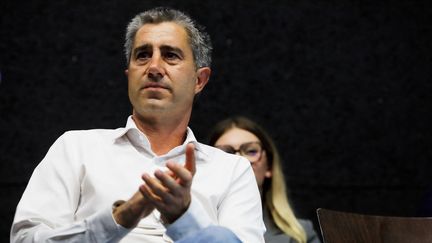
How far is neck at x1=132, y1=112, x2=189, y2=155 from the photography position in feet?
5.28

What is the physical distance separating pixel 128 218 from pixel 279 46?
1574 mm

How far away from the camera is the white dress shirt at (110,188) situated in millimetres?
1347

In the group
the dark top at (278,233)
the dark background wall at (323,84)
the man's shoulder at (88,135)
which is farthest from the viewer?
the dark background wall at (323,84)

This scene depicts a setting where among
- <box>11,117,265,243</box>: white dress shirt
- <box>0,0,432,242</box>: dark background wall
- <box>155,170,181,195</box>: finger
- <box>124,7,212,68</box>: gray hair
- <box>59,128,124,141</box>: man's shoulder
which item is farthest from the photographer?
<box>0,0,432,242</box>: dark background wall

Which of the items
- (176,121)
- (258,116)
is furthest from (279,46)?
(176,121)

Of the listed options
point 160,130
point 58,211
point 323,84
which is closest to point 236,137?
point 323,84

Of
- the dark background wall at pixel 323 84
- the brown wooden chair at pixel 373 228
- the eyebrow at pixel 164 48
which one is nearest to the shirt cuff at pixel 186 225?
the brown wooden chair at pixel 373 228

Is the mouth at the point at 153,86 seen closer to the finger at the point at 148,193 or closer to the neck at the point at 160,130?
the neck at the point at 160,130

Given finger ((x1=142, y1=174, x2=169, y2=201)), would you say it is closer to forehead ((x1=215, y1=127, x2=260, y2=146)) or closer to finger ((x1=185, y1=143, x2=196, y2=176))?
finger ((x1=185, y1=143, x2=196, y2=176))

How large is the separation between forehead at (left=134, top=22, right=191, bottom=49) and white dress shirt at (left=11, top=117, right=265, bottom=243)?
191mm

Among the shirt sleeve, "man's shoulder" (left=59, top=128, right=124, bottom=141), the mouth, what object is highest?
the mouth

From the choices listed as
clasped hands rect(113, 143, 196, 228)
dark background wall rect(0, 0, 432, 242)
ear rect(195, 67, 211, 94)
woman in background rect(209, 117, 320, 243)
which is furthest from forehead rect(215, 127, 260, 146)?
clasped hands rect(113, 143, 196, 228)

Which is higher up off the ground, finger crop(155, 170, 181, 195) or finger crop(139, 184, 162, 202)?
finger crop(155, 170, 181, 195)

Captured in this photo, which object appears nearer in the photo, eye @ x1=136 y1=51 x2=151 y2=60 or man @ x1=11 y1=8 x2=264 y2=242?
man @ x1=11 y1=8 x2=264 y2=242
